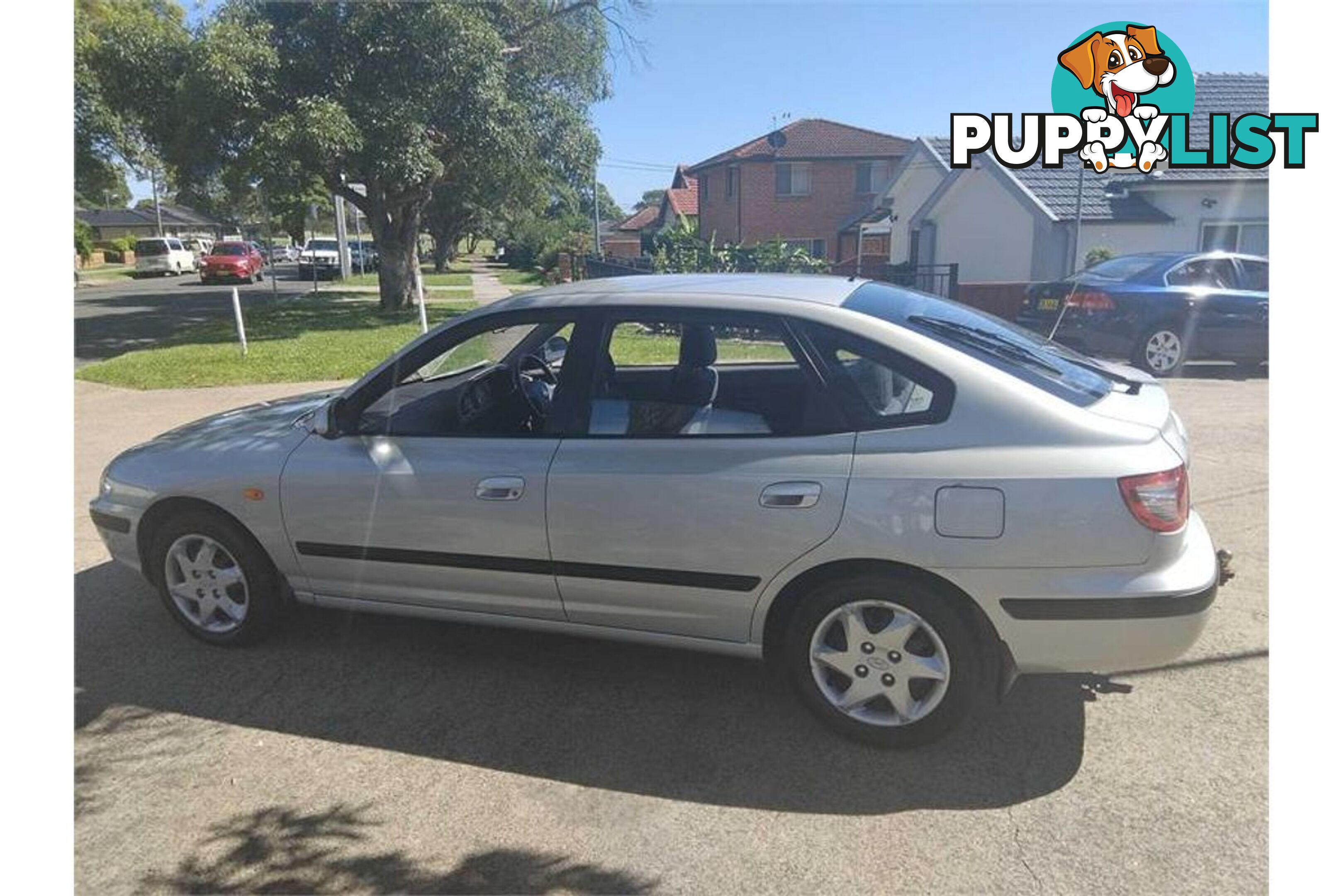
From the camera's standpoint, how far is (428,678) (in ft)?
12.1

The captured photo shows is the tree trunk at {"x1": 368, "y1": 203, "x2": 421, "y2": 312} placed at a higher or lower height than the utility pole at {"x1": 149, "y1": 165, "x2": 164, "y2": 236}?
lower

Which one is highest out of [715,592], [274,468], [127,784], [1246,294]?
[1246,294]

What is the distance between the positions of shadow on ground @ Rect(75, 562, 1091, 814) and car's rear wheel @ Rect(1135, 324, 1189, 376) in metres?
9.01

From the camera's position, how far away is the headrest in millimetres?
3664

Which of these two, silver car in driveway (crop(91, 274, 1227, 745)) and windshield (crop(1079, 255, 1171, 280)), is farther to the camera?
windshield (crop(1079, 255, 1171, 280))

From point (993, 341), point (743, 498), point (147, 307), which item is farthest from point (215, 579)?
point (147, 307)

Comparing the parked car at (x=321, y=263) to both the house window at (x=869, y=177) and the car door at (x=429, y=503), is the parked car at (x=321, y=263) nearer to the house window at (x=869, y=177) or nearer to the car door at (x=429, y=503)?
the house window at (x=869, y=177)

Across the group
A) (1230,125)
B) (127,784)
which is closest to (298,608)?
(127,784)

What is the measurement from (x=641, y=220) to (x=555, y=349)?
5914 cm

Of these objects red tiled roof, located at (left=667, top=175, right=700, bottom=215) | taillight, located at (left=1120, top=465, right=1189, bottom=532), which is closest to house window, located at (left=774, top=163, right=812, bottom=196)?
red tiled roof, located at (left=667, top=175, right=700, bottom=215)

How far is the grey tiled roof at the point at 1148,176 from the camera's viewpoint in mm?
18047

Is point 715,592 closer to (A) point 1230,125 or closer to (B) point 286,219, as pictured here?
(A) point 1230,125

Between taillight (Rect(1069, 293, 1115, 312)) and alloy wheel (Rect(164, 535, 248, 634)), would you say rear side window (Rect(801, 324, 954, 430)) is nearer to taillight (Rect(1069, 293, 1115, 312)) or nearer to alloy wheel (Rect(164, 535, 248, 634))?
alloy wheel (Rect(164, 535, 248, 634))

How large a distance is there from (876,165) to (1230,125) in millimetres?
21813
